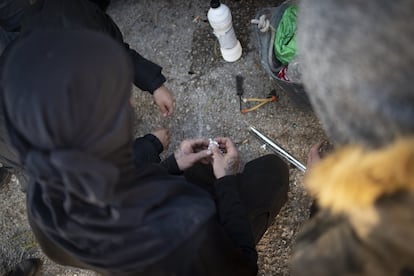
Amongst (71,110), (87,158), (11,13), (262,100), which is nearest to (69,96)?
(71,110)

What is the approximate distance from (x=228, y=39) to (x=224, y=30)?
84mm

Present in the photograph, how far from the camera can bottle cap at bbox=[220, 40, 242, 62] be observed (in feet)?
8.49

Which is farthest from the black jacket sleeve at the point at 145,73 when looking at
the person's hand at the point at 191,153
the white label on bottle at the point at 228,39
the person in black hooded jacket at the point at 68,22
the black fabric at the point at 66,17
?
the white label on bottle at the point at 228,39

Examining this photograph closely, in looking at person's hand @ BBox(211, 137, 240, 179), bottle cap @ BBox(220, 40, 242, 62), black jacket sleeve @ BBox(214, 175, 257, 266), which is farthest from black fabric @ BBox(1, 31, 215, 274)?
bottle cap @ BBox(220, 40, 242, 62)

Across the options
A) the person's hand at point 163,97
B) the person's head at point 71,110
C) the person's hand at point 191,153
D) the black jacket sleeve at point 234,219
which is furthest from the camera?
the person's hand at point 163,97

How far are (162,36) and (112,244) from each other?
1.66 metres

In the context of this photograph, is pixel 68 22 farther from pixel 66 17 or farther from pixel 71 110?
pixel 71 110

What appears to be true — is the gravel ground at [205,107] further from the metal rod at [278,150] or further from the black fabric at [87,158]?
the black fabric at [87,158]

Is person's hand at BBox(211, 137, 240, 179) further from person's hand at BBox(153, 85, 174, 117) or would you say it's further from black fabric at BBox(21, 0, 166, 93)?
black fabric at BBox(21, 0, 166, 93)

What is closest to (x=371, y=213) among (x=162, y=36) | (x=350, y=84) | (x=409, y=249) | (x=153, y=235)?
(x=409, y=249)

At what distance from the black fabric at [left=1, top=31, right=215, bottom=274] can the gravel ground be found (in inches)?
35.9

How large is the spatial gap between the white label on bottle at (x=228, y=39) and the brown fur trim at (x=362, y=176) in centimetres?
156

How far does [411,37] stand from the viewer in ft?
2.76

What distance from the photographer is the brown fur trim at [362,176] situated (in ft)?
2.79
